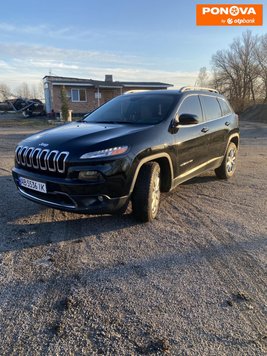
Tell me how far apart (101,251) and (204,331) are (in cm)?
147

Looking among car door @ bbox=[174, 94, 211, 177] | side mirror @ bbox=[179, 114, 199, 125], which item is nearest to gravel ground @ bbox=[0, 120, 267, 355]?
car door @ bbox=[174, 94, 211, 177]

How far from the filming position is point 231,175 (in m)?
6.82

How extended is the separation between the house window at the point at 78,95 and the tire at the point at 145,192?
87.3 feet

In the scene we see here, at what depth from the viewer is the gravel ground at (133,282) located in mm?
2119

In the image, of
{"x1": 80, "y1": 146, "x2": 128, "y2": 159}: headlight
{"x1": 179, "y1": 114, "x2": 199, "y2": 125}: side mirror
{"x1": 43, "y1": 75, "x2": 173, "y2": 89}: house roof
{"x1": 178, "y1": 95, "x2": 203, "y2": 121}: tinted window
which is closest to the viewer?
{"x1": 80, "y1": 146, "x2": 128, "y2": 159}: headlight

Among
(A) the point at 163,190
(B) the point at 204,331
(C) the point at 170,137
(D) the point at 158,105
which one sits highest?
(D) the point at 158,105

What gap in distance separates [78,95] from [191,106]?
25808 millimetres

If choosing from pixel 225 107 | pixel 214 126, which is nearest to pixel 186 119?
pixel 214 126

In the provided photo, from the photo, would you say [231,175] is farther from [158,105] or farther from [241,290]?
[241,290]

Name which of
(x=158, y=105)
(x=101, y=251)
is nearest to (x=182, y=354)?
(x=101, y=251)

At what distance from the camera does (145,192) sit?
379 cm

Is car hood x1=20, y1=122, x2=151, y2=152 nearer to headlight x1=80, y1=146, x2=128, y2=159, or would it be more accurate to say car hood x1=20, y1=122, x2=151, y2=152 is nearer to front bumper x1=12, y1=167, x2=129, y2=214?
headlight x1=80, y1=146, x2=128, y2=159

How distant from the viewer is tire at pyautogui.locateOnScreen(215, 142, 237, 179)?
21.0 feet

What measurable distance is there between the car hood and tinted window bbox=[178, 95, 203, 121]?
3.00 feet
